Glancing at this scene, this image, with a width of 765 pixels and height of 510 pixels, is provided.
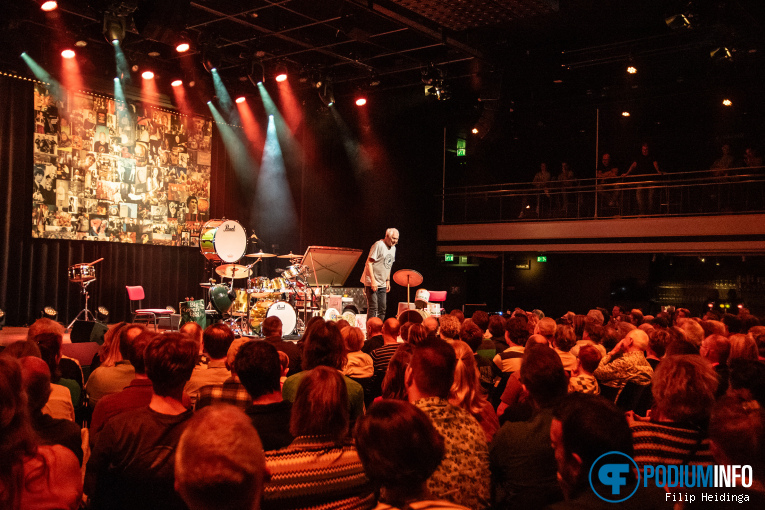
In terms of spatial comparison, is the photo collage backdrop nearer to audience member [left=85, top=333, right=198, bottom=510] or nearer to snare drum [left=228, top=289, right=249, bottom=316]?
snare drum [left=228, top=289, right=249, bottom=316]

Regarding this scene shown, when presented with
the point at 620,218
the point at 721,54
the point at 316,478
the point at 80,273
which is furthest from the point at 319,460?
the point at 620,218

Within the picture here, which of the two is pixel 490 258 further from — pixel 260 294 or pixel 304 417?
pixel 304 417

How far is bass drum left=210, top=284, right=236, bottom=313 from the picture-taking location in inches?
418

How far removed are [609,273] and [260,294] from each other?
9.79 m

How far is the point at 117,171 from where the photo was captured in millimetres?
11977

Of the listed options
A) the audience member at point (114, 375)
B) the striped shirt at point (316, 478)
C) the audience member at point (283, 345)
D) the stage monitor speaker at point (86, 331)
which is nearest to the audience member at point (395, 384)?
the striped shirt at point (316, 478)

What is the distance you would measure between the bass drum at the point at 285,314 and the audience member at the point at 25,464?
25.6 ft

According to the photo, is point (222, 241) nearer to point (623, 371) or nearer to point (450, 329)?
point (450, 329)

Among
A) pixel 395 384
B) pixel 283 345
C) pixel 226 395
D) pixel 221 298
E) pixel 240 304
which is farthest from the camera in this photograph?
pixel 221 298

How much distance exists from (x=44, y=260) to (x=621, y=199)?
37.9ft

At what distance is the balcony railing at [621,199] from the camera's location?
1294cm

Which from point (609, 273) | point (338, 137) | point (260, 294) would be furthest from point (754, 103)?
point (260, 294)

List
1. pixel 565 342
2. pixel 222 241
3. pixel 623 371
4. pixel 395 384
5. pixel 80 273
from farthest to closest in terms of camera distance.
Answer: pixel 80 273, pixel 222 241, pixel 565 342, pixel 623 371, pixel 395 384

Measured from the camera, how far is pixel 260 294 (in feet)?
32.0
